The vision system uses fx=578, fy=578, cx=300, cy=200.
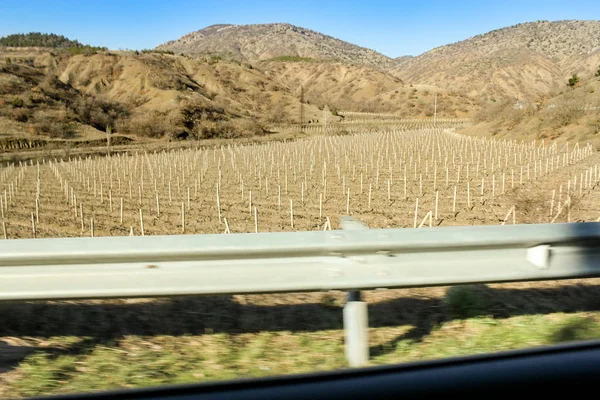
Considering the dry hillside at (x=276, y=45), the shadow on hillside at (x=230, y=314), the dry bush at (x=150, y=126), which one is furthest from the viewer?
the dry hillside at (x=276, y=45)

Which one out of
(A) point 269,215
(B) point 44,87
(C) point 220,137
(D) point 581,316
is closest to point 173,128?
(C) point 220,137

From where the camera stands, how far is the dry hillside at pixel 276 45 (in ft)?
547

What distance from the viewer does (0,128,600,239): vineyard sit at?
12938mm

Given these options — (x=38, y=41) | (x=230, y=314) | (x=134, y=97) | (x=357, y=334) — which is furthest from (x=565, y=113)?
(x=38, y=41)

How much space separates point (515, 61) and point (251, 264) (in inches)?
4672

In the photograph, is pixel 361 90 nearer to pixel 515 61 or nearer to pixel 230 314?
pixel 515 61

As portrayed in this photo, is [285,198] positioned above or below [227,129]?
below

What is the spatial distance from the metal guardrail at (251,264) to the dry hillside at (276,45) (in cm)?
15973

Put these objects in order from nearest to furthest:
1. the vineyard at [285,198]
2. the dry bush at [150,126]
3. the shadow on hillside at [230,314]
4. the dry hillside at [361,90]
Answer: the shadow on hillside at [230,314] → the vineyard at [285,198] → the dry bush at [150,126] → the dry hillside at [361,90]

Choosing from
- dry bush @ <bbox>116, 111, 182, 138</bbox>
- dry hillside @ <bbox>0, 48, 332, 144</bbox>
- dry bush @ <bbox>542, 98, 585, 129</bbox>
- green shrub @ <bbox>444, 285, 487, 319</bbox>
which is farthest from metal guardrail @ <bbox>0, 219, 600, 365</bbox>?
dry bush @ <bbox>116, 111, 182, 138</bbox>

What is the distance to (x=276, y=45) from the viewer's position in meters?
172

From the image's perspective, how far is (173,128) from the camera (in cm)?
4606

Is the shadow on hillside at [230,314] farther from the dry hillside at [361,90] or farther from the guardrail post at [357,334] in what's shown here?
the dry hillside at [361,90]

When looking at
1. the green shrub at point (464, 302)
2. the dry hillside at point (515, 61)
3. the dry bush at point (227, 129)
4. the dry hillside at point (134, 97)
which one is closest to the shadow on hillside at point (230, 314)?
the green shrub at point (464, 302)
